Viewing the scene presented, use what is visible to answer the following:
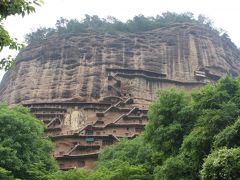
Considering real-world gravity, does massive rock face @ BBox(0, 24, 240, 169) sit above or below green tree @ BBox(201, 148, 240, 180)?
above

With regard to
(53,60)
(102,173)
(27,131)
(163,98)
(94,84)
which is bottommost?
(102,173)

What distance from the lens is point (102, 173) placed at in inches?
838

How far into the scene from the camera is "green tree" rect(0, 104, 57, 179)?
67.9 ft

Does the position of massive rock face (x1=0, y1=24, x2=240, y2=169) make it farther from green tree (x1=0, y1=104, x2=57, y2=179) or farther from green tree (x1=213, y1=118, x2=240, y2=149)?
green tree (x1=213, y1=118, x2=240, y2=149)

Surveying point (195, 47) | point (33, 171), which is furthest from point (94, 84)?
point (33, 171)

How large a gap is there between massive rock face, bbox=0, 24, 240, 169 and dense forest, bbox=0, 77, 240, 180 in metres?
17.5

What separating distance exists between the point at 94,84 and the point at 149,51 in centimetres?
1118

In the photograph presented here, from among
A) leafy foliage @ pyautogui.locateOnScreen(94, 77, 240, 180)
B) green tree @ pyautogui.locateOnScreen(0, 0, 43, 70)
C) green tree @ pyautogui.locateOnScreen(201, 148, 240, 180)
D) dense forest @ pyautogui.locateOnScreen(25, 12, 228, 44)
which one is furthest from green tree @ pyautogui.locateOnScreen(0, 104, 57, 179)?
dense forest @ pyautogui.locateOnScreen(25, 12, 228, 44)

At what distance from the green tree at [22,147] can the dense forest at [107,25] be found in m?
42.7

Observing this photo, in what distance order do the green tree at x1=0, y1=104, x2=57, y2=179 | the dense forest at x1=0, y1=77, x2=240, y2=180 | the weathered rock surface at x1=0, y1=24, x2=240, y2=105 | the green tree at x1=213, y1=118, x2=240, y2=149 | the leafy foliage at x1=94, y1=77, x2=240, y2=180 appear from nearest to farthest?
the green tree at x1=213, y1=118, x2=240, y2=149, the leafy foliage at x1=94, y1=77, x2=240, y2=180, the dense forest at x1=0, y1=77, x2=240, y2=180, the green tree at x1=0, y1=104, x2=57, y2=179, the weathered rock surface at x1=0, y1=24, x2=240, y2=105

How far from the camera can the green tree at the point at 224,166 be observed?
Answer: 1180 centimetres

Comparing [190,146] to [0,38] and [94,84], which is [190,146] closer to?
[0,38]

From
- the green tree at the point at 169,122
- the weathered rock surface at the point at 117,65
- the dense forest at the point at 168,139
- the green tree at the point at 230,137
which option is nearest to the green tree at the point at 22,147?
the dense forest at the point at 168,139

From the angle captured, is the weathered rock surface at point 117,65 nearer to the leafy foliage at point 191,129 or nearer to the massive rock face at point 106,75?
the massive rock face at point 106,75
